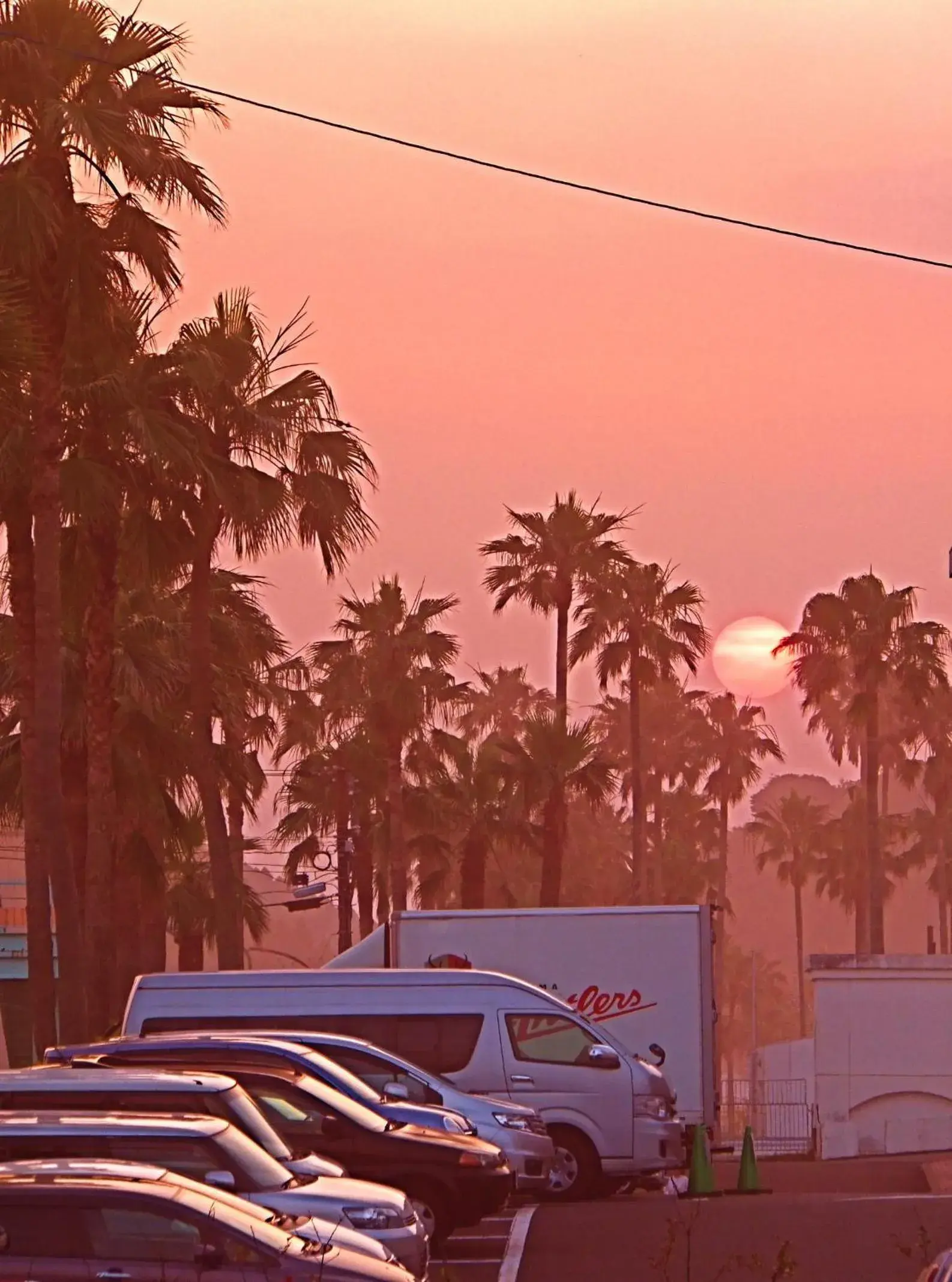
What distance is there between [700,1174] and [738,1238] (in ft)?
16.8

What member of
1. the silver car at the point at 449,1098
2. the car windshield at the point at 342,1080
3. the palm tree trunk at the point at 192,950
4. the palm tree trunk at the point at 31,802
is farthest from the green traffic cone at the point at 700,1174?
the palm tree trunk at the point at 192,950

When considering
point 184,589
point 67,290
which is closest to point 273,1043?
point 67,290

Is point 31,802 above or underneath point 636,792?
underneath

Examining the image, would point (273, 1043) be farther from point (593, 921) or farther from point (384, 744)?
point (384, 744)

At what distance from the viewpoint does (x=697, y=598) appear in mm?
65812

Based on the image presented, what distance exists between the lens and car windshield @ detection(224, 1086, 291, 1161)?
12.4 meters

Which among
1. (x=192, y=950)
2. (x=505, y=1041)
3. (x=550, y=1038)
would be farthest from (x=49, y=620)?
(x=192, y=950)

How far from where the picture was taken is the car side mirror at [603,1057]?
21734mm

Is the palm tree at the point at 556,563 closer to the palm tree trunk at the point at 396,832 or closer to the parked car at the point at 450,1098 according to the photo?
the palm tree trunk at the point at 396,832

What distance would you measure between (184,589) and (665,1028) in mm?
12037

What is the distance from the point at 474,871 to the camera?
57.7 metres

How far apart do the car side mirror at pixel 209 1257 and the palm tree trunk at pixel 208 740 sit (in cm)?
2123

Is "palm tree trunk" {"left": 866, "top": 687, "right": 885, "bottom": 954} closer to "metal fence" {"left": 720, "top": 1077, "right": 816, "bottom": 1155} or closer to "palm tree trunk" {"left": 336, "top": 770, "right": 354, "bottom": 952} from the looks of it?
"metal fence" {"left": 720, "top": 1077, "right": 816, "bottom": 1155}

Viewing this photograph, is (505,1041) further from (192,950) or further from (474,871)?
(474,871)
